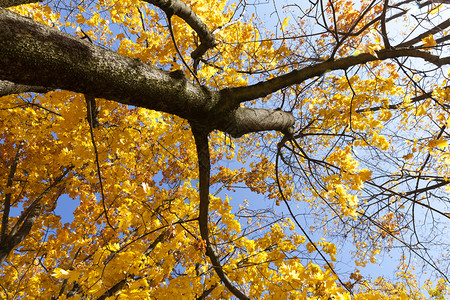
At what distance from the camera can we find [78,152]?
2.21 metres

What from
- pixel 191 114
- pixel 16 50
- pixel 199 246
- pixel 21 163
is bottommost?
pixel 199 246

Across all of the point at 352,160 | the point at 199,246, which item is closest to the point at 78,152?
the point at 199,246

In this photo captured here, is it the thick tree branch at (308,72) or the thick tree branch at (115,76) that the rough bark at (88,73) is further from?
the thick tree branch at (308,72)

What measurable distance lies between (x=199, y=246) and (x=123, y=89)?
139 cm

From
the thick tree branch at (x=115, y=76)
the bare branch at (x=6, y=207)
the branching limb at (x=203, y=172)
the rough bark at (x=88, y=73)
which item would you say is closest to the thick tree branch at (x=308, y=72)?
the thick tree branch at (x=115, y=76)

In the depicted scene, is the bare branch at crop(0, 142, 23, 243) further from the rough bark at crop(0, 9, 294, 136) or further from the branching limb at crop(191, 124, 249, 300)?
the rough bark at crop(0, 9, 294, 136)

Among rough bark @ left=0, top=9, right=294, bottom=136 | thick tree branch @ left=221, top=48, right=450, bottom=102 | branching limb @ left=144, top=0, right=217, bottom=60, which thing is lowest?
rough bark @ left=0, top=9, right=294, bottom=136

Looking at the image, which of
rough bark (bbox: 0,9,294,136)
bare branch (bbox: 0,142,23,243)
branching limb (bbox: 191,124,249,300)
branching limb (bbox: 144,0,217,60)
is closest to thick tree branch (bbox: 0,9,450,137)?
rough bark (bbox: 0,9,294,136)

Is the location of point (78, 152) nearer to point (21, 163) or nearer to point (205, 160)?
A: point (205, 160)

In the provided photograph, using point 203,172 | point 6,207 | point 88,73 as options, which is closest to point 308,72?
point 203,172

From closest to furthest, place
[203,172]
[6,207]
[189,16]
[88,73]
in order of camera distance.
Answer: [88,73] < [203,172] < [189,16] < [6,207]

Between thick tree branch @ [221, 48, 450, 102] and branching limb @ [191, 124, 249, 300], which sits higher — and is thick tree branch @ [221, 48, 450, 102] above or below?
above

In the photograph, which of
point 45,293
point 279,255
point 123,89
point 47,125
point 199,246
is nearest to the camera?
point 123,89

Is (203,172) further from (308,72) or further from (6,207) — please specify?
(6,207)
